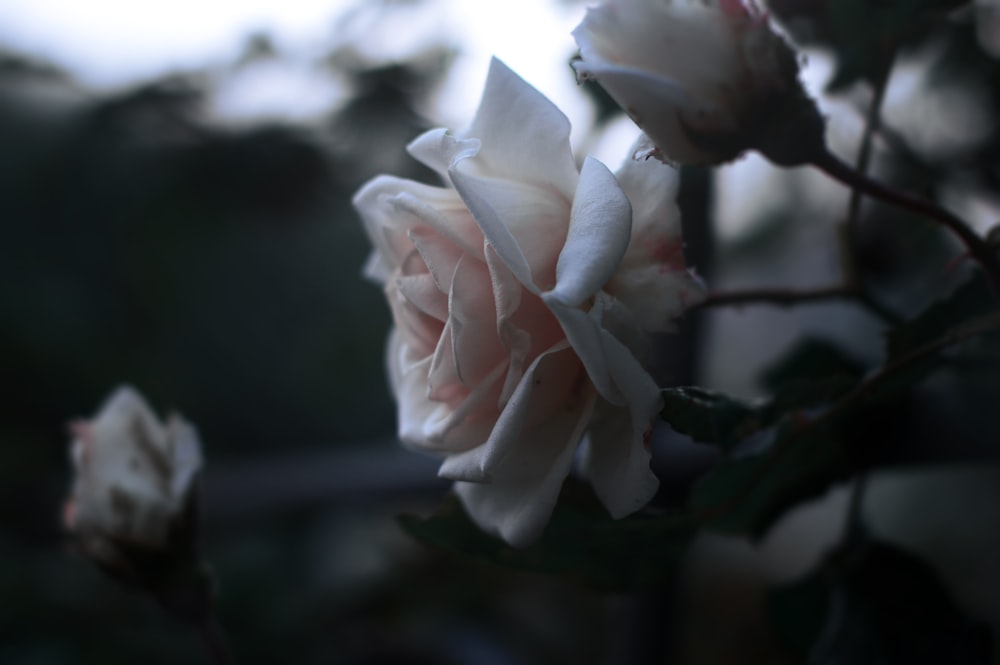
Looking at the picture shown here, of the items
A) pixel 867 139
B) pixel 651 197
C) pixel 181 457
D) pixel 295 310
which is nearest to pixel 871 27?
pixel 867 139

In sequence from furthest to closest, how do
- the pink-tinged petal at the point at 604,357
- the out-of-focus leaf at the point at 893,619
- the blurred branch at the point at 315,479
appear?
1. the blurred branch at the point at 315,479
2. the out-of-focus leaf at the point at 893,619
3. the pink-tinged petal at the point at 604,357

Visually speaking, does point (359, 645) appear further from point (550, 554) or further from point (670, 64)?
point (670, 64)

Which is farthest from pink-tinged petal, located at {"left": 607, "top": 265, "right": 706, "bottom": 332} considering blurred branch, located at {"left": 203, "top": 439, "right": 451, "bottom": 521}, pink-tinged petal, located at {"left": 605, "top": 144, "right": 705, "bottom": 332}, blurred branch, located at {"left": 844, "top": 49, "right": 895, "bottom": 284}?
blurred branch, located at {"left": 203, "top": 439, "right": 451, "bottom": 521}

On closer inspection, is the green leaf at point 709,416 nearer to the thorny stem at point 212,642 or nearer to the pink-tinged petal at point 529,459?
the pink-tinged petal at point 529,459

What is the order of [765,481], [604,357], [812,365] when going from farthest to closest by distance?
[812,365]
[765,481]
[604,357]

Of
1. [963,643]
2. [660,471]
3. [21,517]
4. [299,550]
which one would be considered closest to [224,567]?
[299,550]

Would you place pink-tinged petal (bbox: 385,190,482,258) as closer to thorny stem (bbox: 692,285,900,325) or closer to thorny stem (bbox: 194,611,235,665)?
thorny stem (bbox: 692,285,900,325)

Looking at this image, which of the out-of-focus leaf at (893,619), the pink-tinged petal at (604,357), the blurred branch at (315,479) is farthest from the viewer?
the blurred branch at (315,479)

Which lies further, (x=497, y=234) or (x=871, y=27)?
(x=871, y=27)

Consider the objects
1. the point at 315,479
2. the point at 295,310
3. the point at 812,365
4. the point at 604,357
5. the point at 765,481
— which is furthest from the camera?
the point at 295,310

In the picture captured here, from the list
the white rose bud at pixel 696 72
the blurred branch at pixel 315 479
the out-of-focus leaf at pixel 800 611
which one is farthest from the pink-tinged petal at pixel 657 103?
the blurred branch at pixel 315 479

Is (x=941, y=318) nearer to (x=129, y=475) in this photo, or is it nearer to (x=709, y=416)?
(x=709, y=416)
